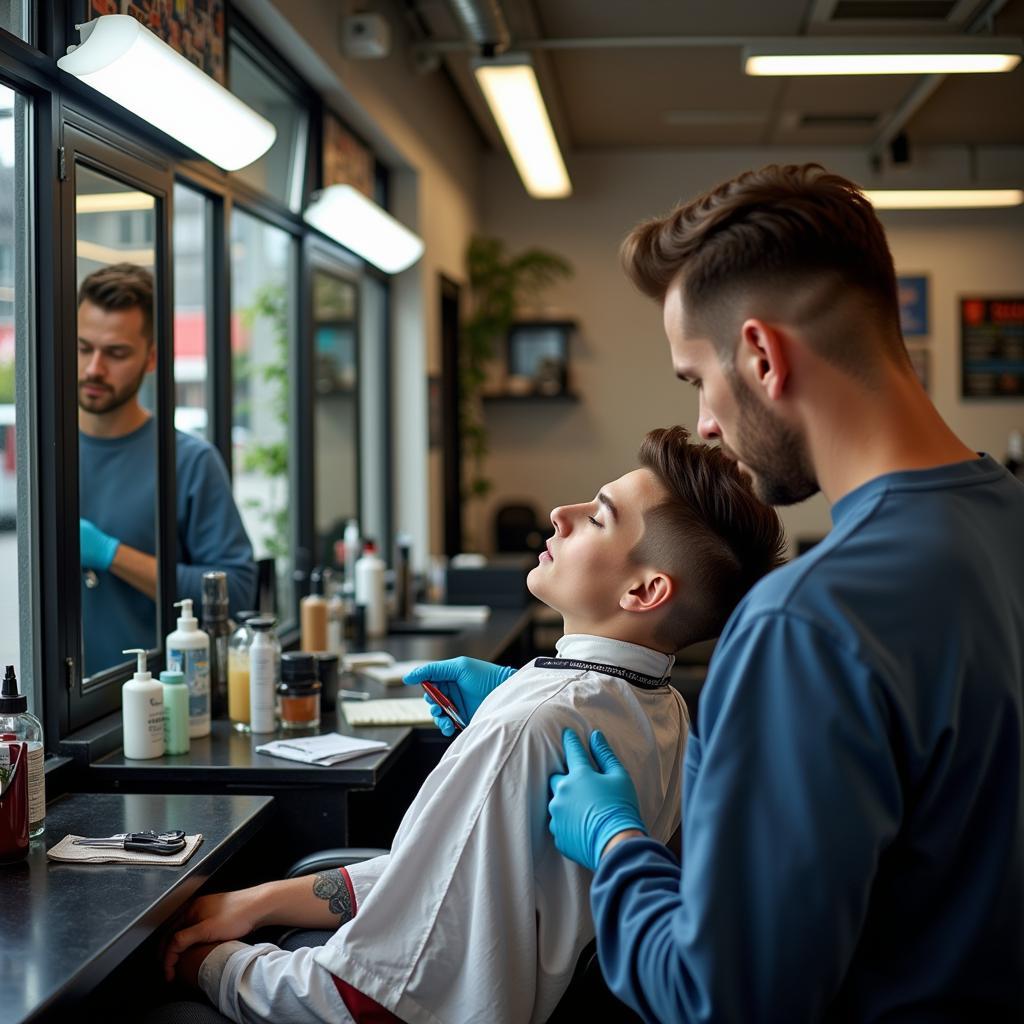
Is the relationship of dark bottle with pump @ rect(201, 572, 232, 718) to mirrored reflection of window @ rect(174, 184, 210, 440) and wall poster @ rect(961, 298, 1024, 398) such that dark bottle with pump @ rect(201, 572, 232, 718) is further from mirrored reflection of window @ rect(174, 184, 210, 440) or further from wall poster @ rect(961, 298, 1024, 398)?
wall poster @ rect(961, 298, 1024, 398)

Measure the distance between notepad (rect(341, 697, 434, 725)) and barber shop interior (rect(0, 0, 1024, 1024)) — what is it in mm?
11

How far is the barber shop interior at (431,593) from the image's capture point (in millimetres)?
970

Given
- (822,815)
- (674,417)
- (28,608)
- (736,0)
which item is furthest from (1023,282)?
(822,815)

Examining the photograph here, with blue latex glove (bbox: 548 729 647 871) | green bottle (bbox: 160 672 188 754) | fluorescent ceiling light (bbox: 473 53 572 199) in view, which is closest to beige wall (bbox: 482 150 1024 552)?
fluorescent ceiling light (bbox: 473 53 572 199)

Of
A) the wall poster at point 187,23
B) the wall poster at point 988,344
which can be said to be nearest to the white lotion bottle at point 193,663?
the wall poster at point 187,23

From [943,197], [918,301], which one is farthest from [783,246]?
[918,301]

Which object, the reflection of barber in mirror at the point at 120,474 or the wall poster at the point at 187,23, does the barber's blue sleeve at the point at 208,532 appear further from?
the wall poster at the point at 187,23

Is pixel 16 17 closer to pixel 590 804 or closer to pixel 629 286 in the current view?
pixel 590 804

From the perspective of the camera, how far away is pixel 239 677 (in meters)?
2.54

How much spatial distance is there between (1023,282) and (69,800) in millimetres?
6706

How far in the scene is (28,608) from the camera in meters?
2.17

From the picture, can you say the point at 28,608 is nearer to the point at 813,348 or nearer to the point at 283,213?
the point at 813,348

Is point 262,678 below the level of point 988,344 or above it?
below

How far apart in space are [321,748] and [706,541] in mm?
1021
